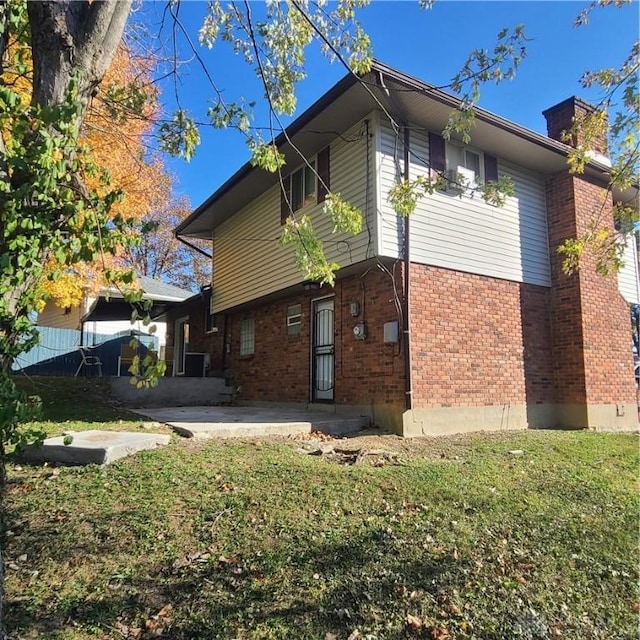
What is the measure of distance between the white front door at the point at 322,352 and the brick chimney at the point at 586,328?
182 inches

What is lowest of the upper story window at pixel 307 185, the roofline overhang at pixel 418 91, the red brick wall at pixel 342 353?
the red brick wall at pixel 342 353

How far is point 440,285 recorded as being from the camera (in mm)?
8812

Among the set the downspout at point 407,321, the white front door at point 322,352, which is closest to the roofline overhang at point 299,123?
the downspout at point 407,321

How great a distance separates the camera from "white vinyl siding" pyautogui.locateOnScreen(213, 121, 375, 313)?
879cm

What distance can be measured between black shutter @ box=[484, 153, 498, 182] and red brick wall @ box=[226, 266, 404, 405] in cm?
324

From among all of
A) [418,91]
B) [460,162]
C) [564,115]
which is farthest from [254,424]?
[564,115]

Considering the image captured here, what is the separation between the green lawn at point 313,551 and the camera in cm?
284

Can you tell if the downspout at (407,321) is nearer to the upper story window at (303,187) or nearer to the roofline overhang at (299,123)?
the roofline overhang at (299,123)

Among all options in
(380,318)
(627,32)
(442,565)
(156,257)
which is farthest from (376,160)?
(156,257)

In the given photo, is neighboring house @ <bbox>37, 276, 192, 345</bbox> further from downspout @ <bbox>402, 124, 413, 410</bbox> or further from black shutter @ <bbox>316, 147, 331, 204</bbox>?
downspout @ <bbox>402, 124, 413, 410</bbox>

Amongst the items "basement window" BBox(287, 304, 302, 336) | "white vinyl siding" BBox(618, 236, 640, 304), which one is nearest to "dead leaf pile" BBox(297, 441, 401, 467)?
"basement window" BBox(287, 304, 302, 336)

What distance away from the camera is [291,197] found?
11.0 meters

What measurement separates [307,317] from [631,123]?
6.96 metres

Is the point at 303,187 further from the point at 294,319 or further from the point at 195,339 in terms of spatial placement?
the point at 195,339
